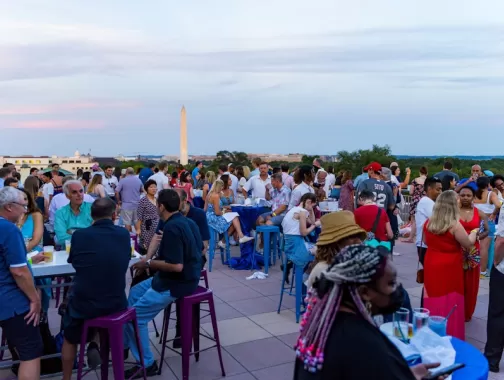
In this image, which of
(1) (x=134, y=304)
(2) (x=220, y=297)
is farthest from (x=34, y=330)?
(2) (x=220, y=297)

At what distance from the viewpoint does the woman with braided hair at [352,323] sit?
1.58 metres

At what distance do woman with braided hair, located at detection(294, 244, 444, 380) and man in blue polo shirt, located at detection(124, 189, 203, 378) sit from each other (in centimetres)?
216

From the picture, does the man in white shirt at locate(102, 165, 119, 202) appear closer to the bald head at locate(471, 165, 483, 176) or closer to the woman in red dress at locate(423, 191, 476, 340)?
the bald head at locate(471, 165, 483, 176)

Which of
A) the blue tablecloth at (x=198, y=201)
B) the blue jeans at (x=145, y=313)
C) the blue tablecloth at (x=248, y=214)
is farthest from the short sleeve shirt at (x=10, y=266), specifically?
the blue tablecloth at (x=198, y=201)

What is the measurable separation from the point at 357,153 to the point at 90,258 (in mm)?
43903

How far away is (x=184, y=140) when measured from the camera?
44.4m

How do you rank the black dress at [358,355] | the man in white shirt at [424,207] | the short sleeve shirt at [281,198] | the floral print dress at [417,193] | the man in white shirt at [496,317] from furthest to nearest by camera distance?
the floral print dress at [417,193] → the short sleeve shirt at [281,198] → the man in white shirt at [424,207] → the man in white shirt at [496,317] → the black dress at [358,355]

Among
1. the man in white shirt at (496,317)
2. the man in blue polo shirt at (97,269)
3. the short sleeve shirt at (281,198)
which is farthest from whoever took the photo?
the short sleeve shirt at (281,198)

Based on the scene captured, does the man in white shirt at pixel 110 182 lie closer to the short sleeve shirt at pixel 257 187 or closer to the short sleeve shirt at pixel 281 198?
the short sleeve shirt at pixel 257 187

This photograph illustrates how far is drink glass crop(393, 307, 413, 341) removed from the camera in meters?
2.60

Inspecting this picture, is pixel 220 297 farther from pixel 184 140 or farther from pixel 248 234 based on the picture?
pixel 184 140

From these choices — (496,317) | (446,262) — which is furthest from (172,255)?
(496,317)

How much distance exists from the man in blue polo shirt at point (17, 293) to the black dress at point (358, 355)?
2293 millimetres

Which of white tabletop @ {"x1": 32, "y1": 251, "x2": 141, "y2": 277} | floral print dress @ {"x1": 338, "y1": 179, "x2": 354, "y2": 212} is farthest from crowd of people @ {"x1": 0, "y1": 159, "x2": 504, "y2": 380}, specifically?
floral print dress @ {"x1": 338, "y1": 179, "x2": 354, "y2": 212}
